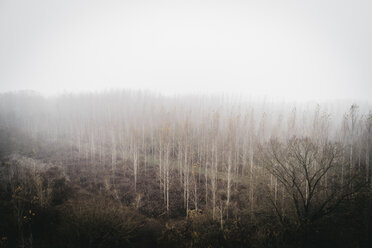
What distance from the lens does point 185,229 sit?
34.6 feet

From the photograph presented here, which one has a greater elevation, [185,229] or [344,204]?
[344,204]

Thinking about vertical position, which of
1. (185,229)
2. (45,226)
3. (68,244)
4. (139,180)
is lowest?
(139,180)

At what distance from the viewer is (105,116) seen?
194ft

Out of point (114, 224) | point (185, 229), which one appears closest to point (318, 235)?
point (185, 229)

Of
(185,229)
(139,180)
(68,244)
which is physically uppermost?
(68,244)

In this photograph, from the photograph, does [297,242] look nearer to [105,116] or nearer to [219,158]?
[219,158]

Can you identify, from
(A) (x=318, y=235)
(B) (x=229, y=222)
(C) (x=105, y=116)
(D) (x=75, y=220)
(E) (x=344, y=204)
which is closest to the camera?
(D) (x=75, y=220)

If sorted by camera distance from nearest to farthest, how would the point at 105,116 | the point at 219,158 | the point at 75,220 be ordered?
the point at 75,220
the point at 219,158
the point at 105,116

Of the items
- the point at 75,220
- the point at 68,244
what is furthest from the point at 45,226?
the point at 68,244

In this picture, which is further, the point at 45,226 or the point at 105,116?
the point at 105,116

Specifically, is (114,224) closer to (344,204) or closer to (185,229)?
(185,229)

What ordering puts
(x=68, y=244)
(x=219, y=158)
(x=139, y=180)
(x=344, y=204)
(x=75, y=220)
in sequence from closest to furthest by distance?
1. (x=68, y=244)
2. (x=75, y=220)
3. (x=344, y=204)
4. (x=139, y=180)
5. (x=219, y=158)

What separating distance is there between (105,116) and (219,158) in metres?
51.4

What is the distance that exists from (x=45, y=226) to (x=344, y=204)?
68.9 feet
